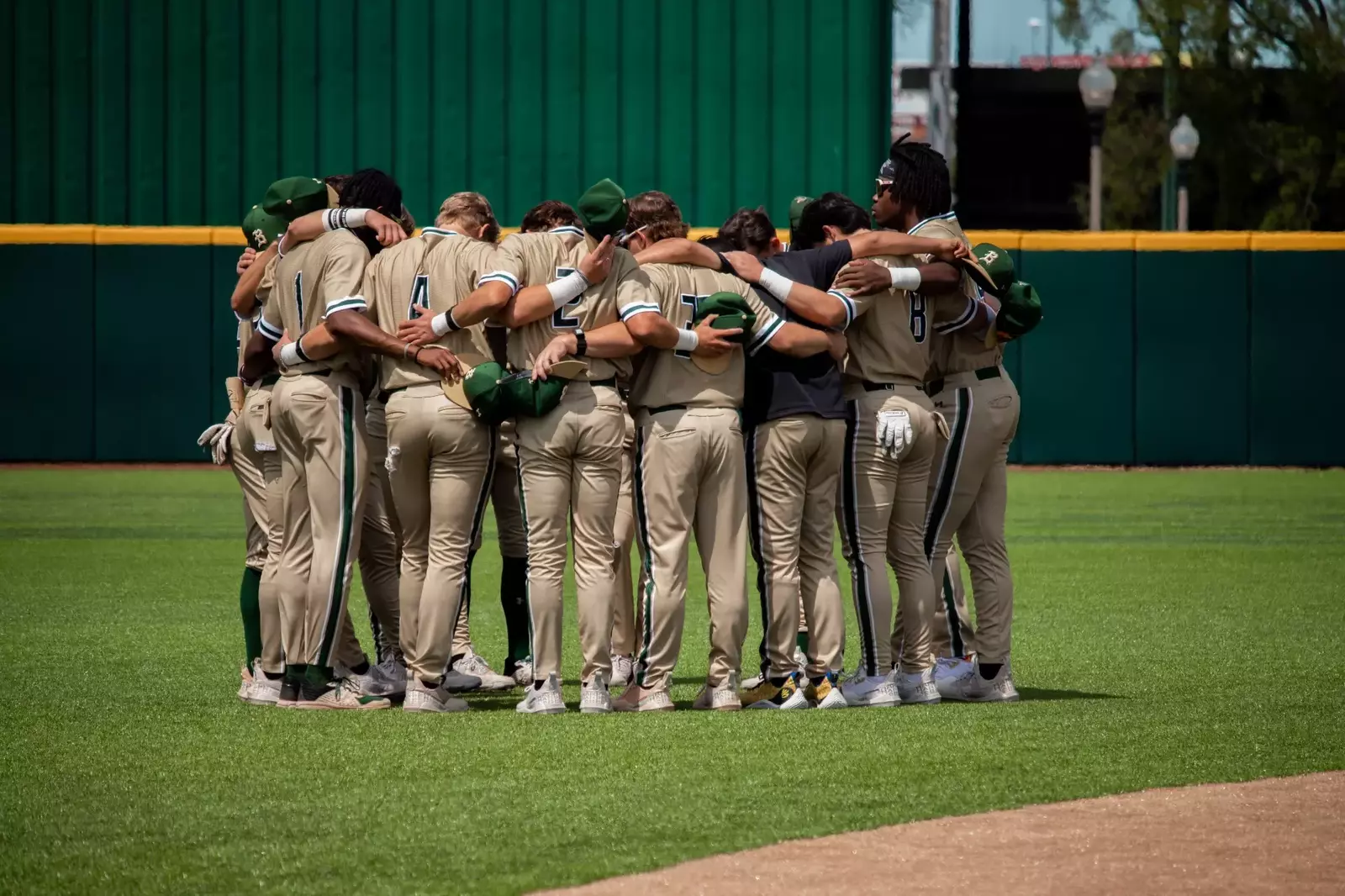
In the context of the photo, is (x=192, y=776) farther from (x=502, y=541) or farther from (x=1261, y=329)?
(x=1261, y=329)

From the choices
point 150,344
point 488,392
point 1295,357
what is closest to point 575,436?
point 488,392

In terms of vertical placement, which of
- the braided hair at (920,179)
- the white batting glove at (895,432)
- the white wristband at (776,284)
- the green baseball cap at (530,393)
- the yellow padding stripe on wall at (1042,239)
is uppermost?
the yellow padding stripe on wall at (1042,239)

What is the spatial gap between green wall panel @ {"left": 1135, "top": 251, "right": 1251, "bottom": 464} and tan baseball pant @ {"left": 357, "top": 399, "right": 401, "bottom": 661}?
12.9 m

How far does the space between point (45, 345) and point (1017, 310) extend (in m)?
14.1

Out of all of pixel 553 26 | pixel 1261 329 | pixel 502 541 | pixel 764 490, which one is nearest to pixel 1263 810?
pixel 764 490

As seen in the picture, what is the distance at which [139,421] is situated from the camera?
18.9m

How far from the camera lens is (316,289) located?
6617 millimetres

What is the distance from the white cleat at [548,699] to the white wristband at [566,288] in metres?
1.33

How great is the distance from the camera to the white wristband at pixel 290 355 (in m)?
6.54

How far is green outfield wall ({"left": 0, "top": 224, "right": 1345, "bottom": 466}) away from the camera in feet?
61.2

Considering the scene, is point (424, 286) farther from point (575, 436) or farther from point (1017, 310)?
point (1017, 310)

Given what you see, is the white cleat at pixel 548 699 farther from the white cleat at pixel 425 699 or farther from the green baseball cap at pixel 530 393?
the green baseball cap at pixel 530 393

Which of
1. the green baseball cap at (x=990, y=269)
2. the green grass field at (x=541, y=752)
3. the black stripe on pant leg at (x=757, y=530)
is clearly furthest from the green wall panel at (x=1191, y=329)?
the black stripe on pant leg at (x=757, y=530)

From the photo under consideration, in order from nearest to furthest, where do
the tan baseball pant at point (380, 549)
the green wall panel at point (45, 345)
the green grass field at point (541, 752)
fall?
the green grass field at point (541, 752) → the tan baseball pant at point (380, 549) → the green wall panel at point (45, 345)
